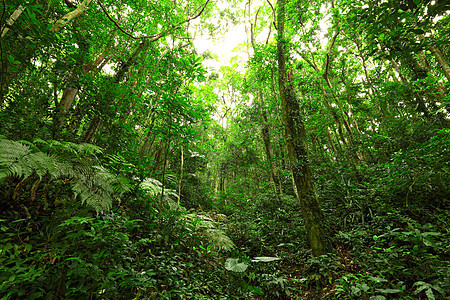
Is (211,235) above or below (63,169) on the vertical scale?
below

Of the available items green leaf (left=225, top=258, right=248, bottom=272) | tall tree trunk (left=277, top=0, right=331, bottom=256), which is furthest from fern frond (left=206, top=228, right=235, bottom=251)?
tall tree trunk (left=277, top=0, right=331, bottom=256)

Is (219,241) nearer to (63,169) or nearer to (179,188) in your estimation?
(179,188)

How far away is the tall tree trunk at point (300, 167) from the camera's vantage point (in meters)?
3.88

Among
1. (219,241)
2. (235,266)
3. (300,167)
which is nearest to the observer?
(235,266)

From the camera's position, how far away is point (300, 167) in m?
4.31

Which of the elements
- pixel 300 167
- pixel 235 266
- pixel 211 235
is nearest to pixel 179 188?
pixel 211 235

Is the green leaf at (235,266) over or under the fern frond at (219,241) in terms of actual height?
under

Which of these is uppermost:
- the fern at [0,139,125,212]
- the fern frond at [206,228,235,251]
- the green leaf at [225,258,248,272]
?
the fern at [0,139,125,212]

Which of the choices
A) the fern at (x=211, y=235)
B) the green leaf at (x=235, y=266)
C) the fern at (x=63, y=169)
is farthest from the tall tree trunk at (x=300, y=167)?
the fern at (x=63, y=169)

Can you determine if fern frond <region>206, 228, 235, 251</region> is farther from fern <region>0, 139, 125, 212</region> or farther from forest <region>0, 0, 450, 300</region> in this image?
fern <region>0, 139, 125, 212</region>

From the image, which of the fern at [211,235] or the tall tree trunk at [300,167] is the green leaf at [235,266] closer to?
the fern at [211,235]

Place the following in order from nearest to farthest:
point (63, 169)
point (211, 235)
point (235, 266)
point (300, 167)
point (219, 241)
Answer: point (63, 169) < point (235, 266) < point (219, 241) < point (211, 235) < point (300, 167)

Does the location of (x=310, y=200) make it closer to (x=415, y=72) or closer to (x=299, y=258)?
(x=299, y=258)

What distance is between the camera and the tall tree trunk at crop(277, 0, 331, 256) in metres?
3.88
